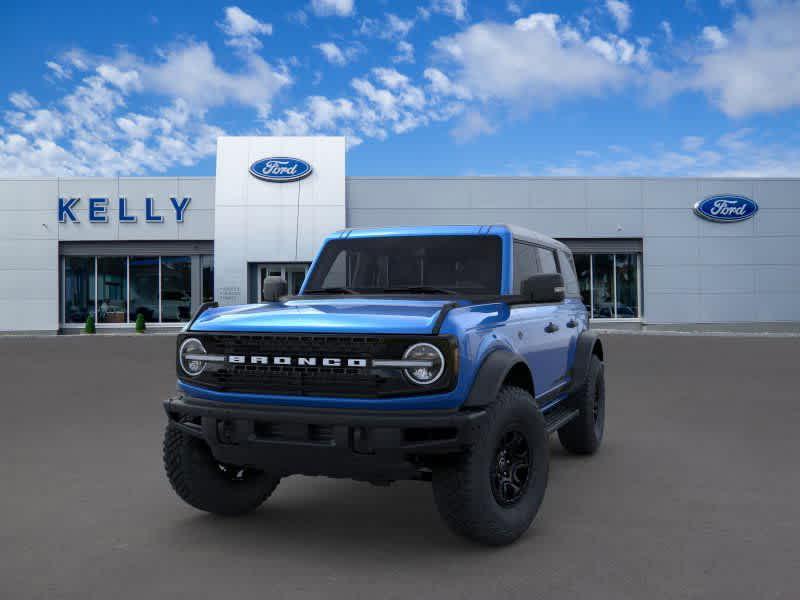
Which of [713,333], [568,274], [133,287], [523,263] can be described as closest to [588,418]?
[568,274]

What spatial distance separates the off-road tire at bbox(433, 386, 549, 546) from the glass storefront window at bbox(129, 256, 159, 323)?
2863cm

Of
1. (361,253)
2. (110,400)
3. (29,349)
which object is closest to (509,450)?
(361,253)

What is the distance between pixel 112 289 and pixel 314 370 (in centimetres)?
2934

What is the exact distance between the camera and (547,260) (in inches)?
238

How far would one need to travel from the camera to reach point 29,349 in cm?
2122

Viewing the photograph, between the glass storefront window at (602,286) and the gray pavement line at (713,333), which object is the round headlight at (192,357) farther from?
the glass storefront window at (602,286)

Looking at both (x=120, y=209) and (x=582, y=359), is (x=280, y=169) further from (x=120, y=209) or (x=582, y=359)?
(x=582, y=359)

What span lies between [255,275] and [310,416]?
2644 centimetres

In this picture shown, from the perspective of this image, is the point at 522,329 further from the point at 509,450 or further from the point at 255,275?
the point at 255,275

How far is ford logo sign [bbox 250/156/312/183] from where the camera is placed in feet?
94.3

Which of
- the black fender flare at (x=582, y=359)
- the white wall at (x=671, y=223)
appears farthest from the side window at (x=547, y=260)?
the white wall at (x=671, y=223)

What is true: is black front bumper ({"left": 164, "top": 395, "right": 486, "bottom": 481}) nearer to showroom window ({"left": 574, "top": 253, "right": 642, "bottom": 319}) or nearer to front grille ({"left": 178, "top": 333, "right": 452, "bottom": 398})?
front grille ({"left": 178, "top": 333, "right": 452, "bottom": 398})

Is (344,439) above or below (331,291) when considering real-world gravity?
below

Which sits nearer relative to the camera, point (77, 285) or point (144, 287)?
point (77, 285)
